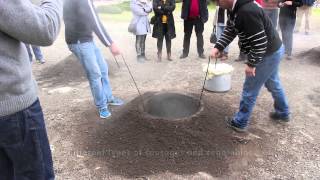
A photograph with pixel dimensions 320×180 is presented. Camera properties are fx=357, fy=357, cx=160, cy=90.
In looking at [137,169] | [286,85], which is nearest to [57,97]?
[137,169]

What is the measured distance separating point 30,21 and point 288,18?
284 inches

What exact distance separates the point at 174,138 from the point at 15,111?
8.15 ft

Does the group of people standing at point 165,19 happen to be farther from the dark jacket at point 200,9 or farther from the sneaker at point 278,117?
the sneaker at point 278,117

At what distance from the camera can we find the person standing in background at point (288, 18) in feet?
25.8

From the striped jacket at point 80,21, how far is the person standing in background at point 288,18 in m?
4.79

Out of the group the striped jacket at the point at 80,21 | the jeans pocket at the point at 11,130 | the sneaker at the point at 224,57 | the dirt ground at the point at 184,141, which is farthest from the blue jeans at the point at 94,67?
the sneaker at the point at 224,57

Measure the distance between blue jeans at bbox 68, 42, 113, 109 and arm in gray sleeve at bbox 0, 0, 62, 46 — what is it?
2.70 meters

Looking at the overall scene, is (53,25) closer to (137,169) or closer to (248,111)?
(137,169)

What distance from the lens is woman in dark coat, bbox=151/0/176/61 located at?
26.3ft

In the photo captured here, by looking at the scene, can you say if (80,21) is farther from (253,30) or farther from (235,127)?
(235,127)

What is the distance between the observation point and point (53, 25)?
6.84 feet

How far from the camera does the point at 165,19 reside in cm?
820

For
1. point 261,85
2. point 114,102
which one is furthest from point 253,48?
point 114,102

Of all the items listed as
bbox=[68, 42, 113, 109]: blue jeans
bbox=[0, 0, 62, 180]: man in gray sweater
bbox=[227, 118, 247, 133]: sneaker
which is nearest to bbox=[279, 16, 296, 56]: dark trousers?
bbox=[227, 118, 247, 133]: sneaker
